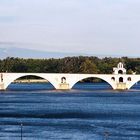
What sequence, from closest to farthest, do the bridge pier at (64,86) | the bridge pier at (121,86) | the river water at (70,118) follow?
the river water at (70,118) → the bridge pier at (64,86) → the bridge pier at (121,86)

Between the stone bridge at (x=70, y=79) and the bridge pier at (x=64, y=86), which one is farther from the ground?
the stone bridge at (x=70, y=79)

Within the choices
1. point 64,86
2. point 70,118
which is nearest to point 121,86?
point 64,86

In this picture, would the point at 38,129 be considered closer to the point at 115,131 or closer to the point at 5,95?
the point at 115,131

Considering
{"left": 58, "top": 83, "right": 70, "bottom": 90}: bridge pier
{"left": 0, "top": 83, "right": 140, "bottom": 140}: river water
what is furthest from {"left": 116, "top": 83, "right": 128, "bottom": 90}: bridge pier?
{"left": 0, "top": 83, "right": 140, "bottom": 140}: river water

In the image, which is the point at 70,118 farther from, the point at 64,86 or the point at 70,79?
the point at 70,79

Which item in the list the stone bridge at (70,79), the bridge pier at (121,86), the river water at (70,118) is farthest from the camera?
the bridge pier at (121,86)

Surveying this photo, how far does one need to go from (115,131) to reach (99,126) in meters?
4.97

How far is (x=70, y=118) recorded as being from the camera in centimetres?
9319

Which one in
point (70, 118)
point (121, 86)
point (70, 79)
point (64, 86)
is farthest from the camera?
point (121, 86)

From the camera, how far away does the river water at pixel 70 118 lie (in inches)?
2968

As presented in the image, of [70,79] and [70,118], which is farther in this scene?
[70,79]

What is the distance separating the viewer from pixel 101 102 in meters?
121

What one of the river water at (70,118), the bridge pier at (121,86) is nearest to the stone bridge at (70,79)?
the bridge pier at (121,86)

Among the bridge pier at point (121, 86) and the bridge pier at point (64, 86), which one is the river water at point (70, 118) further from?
the bridge pier at point (121, 86)
